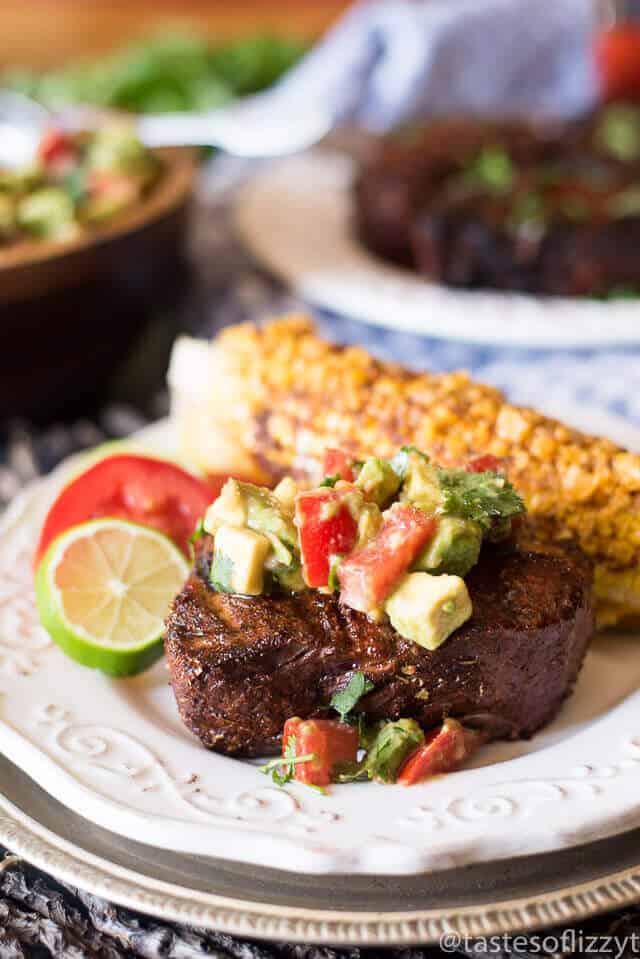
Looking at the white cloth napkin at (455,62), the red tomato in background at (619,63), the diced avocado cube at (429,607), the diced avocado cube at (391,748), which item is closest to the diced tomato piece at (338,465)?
the diced avocado cube at (429,607)

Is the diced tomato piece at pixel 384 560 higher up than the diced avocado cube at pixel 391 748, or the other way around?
the diced tomato piece at pixel 384 560

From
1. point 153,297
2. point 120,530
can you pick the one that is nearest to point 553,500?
point 120,530

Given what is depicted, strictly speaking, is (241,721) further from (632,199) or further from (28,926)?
(632,199)

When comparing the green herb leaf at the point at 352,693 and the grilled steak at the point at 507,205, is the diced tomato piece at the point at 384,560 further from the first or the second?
the grilled steak at the point at 507,205

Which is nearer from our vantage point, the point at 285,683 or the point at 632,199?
the point at 285,683

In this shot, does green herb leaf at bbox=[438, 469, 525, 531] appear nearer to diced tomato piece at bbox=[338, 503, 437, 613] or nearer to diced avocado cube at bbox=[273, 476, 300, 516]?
→ diced tomato piece at bbox=[338, 503, 437, 613]

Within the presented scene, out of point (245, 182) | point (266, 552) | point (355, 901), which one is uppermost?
point (266, 552)
